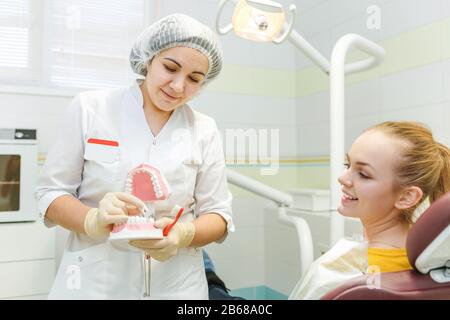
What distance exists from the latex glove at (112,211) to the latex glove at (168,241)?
0.06 metres

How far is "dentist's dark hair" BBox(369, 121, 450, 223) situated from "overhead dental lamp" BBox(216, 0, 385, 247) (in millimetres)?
361

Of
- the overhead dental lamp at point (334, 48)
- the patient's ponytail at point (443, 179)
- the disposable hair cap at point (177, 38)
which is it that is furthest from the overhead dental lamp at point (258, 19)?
the patient's ponytail at point (443, 179)

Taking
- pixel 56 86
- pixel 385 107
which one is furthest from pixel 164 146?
pixel 56 86

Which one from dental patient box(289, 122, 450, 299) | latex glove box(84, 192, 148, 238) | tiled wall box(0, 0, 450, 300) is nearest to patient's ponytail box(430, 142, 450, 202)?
dental patient box(289, 122, 450, 299)

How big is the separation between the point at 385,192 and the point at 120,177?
612mm

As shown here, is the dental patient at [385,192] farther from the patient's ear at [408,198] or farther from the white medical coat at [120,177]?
the white medical coat at [120,177]

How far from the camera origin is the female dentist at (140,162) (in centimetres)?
100

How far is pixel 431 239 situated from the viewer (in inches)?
28.6

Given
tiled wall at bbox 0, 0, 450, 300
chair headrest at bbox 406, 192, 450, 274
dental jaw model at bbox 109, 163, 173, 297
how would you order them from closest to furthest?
chair headrest at bbox 406, 192, 450, 274, dental jaw model at bbox 109, 163, 173, 297, tiled wall at bbox 0, 0, 450, 300

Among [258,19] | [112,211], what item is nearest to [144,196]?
[112,211]

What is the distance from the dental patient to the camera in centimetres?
88

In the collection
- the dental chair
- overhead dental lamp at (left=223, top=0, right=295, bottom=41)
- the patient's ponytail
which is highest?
overhead dental lamp at (left=223, top=0, right=295, bottom=41)

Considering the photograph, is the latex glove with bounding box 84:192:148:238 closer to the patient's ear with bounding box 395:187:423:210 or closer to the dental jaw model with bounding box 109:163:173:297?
the dental jaw model with bounding box 109:163:173:297

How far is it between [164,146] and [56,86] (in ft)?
4.81
